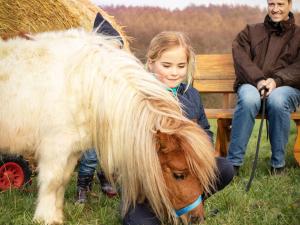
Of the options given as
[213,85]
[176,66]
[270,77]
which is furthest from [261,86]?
[176,66]

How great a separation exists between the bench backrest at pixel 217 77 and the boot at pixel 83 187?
2231mm

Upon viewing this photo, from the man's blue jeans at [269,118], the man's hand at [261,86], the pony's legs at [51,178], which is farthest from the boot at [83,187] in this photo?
the man's hand at [261,86]

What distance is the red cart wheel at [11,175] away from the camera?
13.0 feet

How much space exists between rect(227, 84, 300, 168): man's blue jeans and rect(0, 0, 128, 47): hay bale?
1.83 meters

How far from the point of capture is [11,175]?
4.00 meters

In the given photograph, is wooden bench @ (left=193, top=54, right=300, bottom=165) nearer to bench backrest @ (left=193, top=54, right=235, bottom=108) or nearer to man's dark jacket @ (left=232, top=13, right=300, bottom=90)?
bench backrest @ (left=193, top=54, right=235, bottom=108)

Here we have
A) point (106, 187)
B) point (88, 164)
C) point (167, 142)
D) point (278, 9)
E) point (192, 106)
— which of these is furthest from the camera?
point (278, 9)

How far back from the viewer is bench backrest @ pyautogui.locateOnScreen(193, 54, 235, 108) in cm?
561

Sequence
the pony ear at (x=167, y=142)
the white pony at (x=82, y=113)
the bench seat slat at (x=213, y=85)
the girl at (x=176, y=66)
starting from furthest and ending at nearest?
1. the bench seat slat at (x=213, y=85)
2. the girl at (x=176, y=66)
3. the white pony at (x=82, y=113)
4. the pony ear at (x=167, y=142)

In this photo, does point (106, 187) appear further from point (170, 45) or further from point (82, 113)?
point (170, 45)

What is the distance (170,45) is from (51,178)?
1174mm

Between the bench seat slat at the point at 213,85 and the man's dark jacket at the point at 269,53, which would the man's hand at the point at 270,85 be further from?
the bench seat slat at the point at 213,85

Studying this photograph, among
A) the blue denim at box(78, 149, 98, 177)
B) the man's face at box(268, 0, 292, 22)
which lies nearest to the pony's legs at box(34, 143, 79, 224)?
the blue denim at box(78, 149, 98, 177)

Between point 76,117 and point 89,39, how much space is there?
1.80 feet
